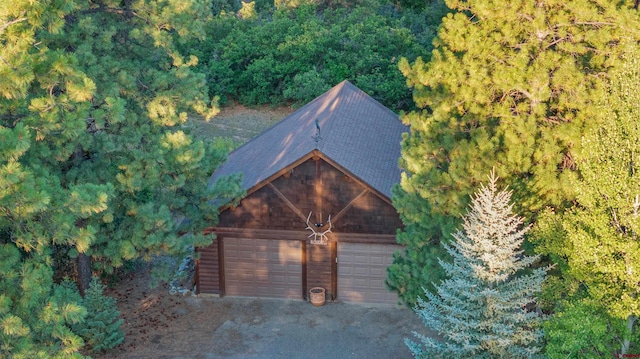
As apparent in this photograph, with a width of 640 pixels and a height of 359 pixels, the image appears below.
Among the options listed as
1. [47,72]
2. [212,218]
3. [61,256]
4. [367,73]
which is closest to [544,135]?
[212,218]

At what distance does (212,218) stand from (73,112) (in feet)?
16.7

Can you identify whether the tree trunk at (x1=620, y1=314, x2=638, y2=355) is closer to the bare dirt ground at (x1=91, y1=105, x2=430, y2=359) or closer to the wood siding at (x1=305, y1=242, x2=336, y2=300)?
the bare dirt ground at (x1=91, y1=105, x2=430, y2=359)

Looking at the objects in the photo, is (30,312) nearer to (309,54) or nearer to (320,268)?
(320,268)

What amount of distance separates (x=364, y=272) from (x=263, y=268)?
271 cm

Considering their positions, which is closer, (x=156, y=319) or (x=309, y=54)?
(x=156, y=319)

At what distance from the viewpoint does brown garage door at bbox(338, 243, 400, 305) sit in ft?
56.9

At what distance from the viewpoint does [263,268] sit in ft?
58.6

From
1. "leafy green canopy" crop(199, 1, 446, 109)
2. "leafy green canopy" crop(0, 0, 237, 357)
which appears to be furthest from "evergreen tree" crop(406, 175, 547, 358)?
"leafy green canopy" crop(199, 1, 446, 109)

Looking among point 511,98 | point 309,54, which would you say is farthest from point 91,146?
point 309,54

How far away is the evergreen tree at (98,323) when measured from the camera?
1511cm

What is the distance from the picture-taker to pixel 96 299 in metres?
15.1

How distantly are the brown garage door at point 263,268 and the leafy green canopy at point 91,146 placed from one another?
159cm

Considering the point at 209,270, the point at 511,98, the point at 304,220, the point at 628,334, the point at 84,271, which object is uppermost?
the point at 511,98

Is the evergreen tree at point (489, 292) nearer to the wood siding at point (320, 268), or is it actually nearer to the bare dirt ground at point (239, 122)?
the wood siding at point (320, 268)
